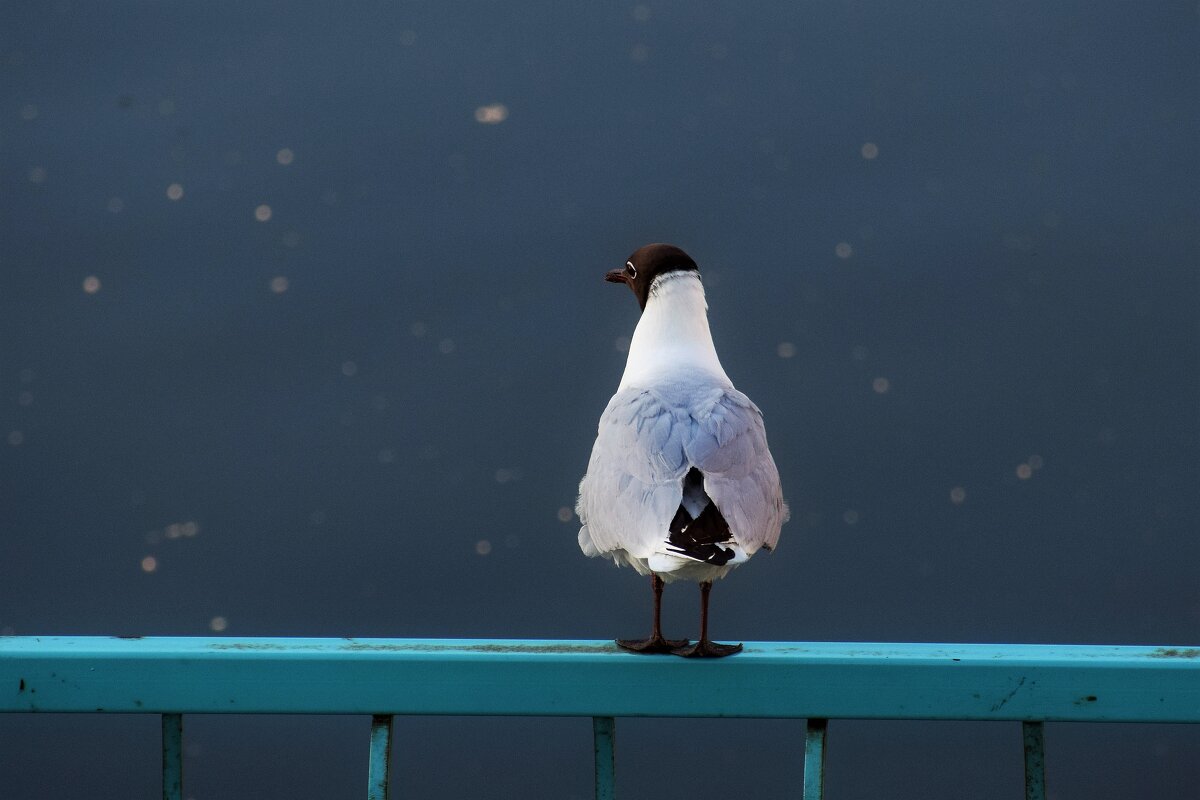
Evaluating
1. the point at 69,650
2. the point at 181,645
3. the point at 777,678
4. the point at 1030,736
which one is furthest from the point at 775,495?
the point at 69,650

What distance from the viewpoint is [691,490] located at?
1.57m

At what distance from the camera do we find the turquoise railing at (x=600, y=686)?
4.26 ft

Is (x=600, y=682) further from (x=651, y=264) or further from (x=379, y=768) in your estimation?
(x=651, y=264)

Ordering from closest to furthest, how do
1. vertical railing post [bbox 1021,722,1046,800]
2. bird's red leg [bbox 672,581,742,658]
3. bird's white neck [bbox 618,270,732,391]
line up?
vertical railing post [bbox 1021,722,1046,800] → bird's red leg [bbox 672,581,742,658] → bird's white neck [bbox 618,270,732,391]

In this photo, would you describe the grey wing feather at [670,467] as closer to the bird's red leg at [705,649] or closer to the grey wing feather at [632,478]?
the grey wing feather at [632,478]

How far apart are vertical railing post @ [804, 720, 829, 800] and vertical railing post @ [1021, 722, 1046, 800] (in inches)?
8.4

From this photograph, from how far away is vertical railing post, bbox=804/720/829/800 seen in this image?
131cm

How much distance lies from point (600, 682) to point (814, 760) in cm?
25

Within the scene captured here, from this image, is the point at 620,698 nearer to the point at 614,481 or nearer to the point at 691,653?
the point at 691,653

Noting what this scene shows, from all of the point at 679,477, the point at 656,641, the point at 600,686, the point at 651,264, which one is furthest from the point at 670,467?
the point at 651,264

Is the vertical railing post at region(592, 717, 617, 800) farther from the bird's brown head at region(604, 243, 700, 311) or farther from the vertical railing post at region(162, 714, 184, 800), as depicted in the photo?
the bird's brown head at region(604, 243, 700, 311)


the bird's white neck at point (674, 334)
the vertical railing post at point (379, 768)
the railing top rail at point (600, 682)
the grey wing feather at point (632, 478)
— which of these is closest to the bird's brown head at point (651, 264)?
the bird's white neck at point (674, 334)

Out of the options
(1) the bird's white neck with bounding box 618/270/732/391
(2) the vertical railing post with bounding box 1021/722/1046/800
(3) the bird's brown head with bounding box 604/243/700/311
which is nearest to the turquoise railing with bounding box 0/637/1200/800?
(2) the vertical railing post with bounding box 1021/722/1046/800

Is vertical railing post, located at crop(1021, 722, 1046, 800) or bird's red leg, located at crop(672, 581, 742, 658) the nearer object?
vertical railing post, located at crop(1021, 722, 1046, 800)
